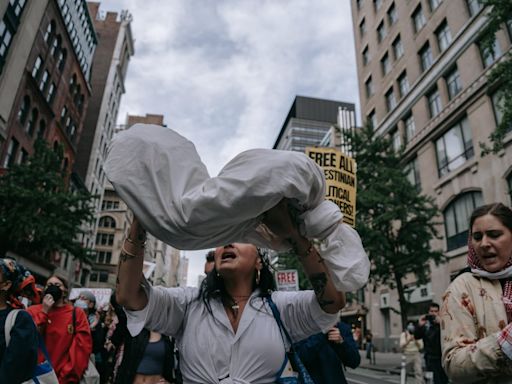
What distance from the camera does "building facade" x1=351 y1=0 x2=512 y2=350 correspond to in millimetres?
18578

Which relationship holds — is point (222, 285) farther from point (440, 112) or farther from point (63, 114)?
point (63, 114)

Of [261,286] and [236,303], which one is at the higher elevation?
[261,286]

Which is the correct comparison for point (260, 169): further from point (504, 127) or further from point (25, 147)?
point (25, 147)

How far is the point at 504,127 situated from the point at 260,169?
11.2 m

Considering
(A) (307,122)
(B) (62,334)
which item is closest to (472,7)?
(B) (62,334)

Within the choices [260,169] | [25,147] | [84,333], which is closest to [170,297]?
[260,169]

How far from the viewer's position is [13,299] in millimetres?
3309

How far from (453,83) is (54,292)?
23534mm

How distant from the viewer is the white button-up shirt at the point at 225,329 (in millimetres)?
1828

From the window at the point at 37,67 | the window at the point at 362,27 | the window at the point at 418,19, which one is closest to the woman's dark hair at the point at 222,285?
the window at the point at 418,19

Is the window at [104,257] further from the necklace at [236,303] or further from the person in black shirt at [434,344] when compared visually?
the necklace at [236,303]

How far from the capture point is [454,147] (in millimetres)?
21188

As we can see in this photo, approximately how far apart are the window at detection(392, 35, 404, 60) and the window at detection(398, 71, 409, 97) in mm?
1591

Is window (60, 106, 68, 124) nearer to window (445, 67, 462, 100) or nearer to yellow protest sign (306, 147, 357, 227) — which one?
window (445, 67, 462, 100)
